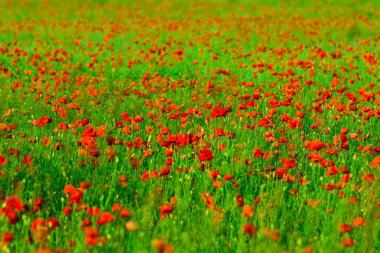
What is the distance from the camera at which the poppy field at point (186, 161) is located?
316 centimetres

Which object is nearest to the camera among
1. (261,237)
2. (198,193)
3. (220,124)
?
(261,237)

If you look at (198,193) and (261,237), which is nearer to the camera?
(261,237)

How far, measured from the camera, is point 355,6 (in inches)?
843

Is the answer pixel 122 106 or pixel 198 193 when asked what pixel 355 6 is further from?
pixel 198 193

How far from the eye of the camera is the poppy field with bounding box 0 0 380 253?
3158 mm

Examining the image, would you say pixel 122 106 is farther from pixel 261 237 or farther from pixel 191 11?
pixel 191 11

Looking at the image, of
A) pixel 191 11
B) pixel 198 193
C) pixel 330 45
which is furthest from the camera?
pixel 191 11

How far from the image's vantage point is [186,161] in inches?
163

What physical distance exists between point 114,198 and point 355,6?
1994 cm

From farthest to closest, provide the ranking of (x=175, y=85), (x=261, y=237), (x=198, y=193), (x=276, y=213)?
(x=175, y=85) → (x=198, y=193) → (x=276, y=213) → (x=261, y=237)

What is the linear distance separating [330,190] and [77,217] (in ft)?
5.68

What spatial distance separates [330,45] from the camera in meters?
12.1

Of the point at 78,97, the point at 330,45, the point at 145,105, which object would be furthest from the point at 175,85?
the point at 330,45

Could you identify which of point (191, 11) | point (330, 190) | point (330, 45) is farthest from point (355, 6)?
point (330, 190)
